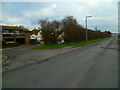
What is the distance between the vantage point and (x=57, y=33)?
2253 centimetres

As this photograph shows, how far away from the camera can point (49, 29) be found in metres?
21.5

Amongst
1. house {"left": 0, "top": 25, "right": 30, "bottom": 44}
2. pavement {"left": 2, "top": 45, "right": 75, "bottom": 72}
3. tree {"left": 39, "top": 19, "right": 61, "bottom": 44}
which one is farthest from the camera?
house {"left": 0, "top": 25, "right": 30, "bottom": 44}

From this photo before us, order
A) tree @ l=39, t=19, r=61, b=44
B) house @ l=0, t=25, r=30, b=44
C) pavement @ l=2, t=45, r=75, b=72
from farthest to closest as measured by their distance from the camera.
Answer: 1. house @ l=0, t=25, r=30, b=44
2. tree @ l=39, t=19, r=61, b=44
3. pavement @ l=2, t=45, r=75, b=72

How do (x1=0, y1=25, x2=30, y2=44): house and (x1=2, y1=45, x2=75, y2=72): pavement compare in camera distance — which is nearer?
(x1=2, y1=45, x2=75, y2=72): pavement

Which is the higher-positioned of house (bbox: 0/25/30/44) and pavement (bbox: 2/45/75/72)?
house (bbox: 0/25/30/44)

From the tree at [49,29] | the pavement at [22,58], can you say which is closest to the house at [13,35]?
the tree at [49,29]

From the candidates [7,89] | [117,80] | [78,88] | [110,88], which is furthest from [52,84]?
[117,80]

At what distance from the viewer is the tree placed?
21.6m

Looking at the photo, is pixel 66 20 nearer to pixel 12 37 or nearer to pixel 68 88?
pixel 12 37

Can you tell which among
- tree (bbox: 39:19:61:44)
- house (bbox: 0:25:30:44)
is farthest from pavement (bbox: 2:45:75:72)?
house (bbox: 0:25:30:44)

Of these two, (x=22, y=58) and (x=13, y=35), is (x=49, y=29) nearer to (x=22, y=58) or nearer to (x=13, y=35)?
A: (x=22, y=58)

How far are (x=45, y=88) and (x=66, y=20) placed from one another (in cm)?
2287

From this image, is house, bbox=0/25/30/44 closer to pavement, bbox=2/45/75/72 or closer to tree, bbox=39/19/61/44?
tree, bbox=39/19/61/44

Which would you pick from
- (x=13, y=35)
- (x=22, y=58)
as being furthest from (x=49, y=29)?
(x=13, y=35)
